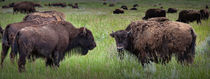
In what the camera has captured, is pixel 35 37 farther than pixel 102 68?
No

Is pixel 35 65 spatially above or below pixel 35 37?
below

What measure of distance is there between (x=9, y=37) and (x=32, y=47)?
5.58ft

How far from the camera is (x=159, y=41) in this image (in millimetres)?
6680

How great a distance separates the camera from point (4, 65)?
6918 mm

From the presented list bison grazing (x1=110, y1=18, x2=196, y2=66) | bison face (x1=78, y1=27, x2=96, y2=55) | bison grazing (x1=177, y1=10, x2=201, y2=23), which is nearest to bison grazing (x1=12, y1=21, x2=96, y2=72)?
bison face (x1=78, y1=27, x2=96, y2=55)

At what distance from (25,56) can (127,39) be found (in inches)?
107

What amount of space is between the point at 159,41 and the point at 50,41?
2.64 m

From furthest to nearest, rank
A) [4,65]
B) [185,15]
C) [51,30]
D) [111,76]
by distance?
[185,15]
[4,65]
[51,30]
[111,76]

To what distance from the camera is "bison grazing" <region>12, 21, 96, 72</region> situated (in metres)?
5.82

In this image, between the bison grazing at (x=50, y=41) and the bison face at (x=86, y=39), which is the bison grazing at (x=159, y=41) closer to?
the bison face at (x=86, y=39)

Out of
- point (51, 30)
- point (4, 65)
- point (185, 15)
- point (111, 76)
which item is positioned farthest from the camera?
point (185, 15)

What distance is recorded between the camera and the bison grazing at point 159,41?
6434 mm

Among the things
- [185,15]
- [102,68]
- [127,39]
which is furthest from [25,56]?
[185,15]

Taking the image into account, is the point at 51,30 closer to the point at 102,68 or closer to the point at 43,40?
the point at 43,40
